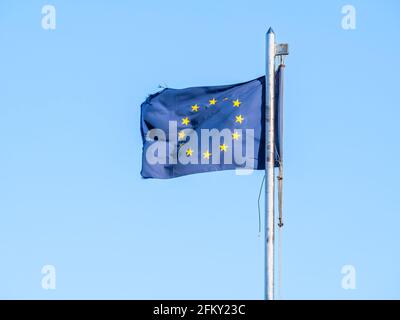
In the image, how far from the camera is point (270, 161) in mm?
38875

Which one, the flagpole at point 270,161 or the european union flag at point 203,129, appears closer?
the flagpole at point 270,161

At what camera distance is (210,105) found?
41.3 metres

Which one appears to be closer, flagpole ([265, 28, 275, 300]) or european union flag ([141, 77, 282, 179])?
flagpole ([265, 28, 275, 300])

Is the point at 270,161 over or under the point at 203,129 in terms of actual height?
under

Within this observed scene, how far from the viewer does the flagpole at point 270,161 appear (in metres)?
38.1

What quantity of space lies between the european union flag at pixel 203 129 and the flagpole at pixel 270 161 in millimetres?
694

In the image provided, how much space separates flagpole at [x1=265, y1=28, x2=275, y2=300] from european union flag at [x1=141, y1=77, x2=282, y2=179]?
0.69 metres

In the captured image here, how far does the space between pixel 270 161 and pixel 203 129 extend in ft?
9.00

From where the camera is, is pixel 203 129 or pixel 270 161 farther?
pixel 203 129

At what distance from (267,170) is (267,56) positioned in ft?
8.79

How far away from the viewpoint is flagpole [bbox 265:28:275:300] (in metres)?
38.1

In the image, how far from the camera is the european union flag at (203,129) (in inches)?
1583
